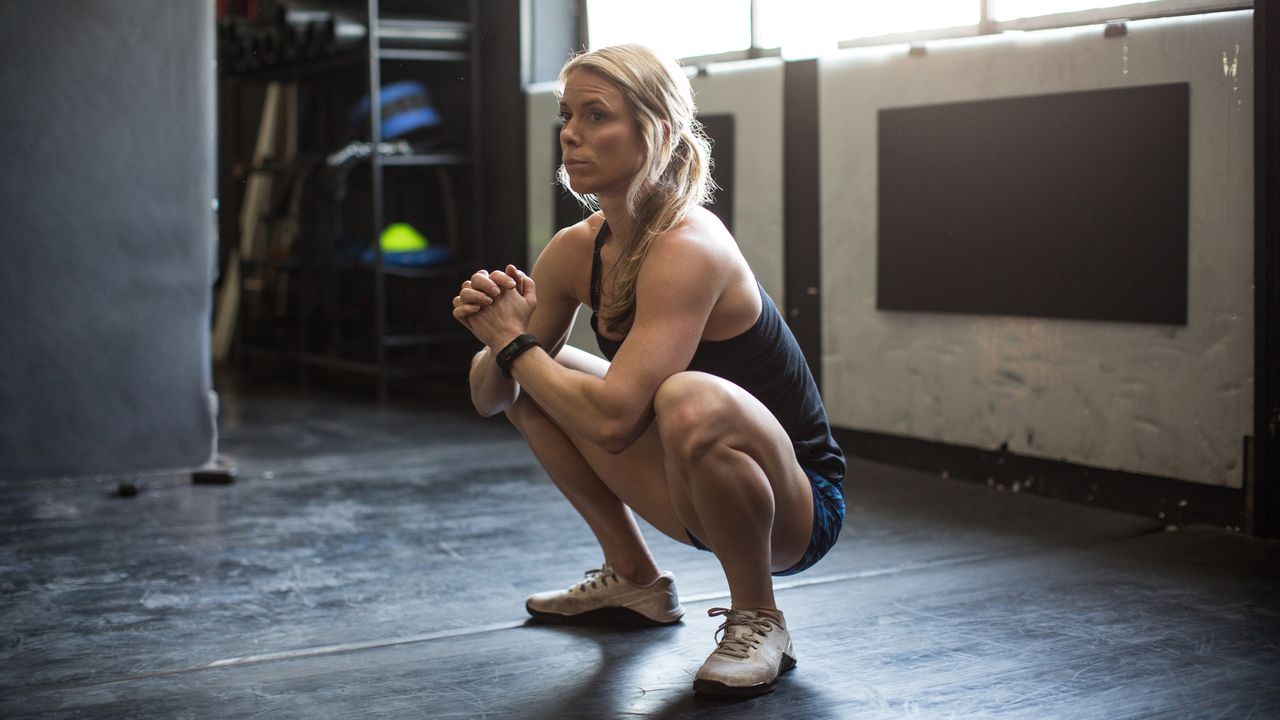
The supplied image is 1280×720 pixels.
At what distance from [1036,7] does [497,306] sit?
6.67 ft

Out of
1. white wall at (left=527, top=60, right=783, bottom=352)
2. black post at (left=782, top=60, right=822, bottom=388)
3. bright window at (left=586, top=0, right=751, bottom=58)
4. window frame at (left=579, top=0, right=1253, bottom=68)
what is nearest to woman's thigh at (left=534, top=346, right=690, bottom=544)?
window frame at (left=579, top=0, right=1253, bottom=68)

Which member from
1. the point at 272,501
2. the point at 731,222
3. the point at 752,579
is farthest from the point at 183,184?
the point at 752,579

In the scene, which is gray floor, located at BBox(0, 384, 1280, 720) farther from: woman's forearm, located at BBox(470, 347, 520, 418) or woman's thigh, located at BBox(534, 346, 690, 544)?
woman's forearm, located at BBox(470, 347, 520, 418)

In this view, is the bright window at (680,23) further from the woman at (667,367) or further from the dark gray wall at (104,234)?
the woman at (667,367)

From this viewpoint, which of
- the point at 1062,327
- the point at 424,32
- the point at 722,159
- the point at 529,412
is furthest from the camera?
the point at 424,32

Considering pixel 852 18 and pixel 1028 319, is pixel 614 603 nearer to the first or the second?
pixel 1028 319

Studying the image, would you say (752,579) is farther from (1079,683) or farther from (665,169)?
(665,169)

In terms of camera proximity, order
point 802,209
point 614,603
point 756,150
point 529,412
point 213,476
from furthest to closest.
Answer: point 756,150 → point 802,209 → point 213,476 → point 614,603 → point 529,412

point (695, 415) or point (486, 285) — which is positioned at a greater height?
point (486, 285)

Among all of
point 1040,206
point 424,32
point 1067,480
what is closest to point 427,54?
point 424,32

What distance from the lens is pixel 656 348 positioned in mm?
1934

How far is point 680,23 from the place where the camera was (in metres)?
4.81

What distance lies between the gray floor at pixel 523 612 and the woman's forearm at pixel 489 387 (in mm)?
405

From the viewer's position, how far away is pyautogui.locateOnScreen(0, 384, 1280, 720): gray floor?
2.00 metres
